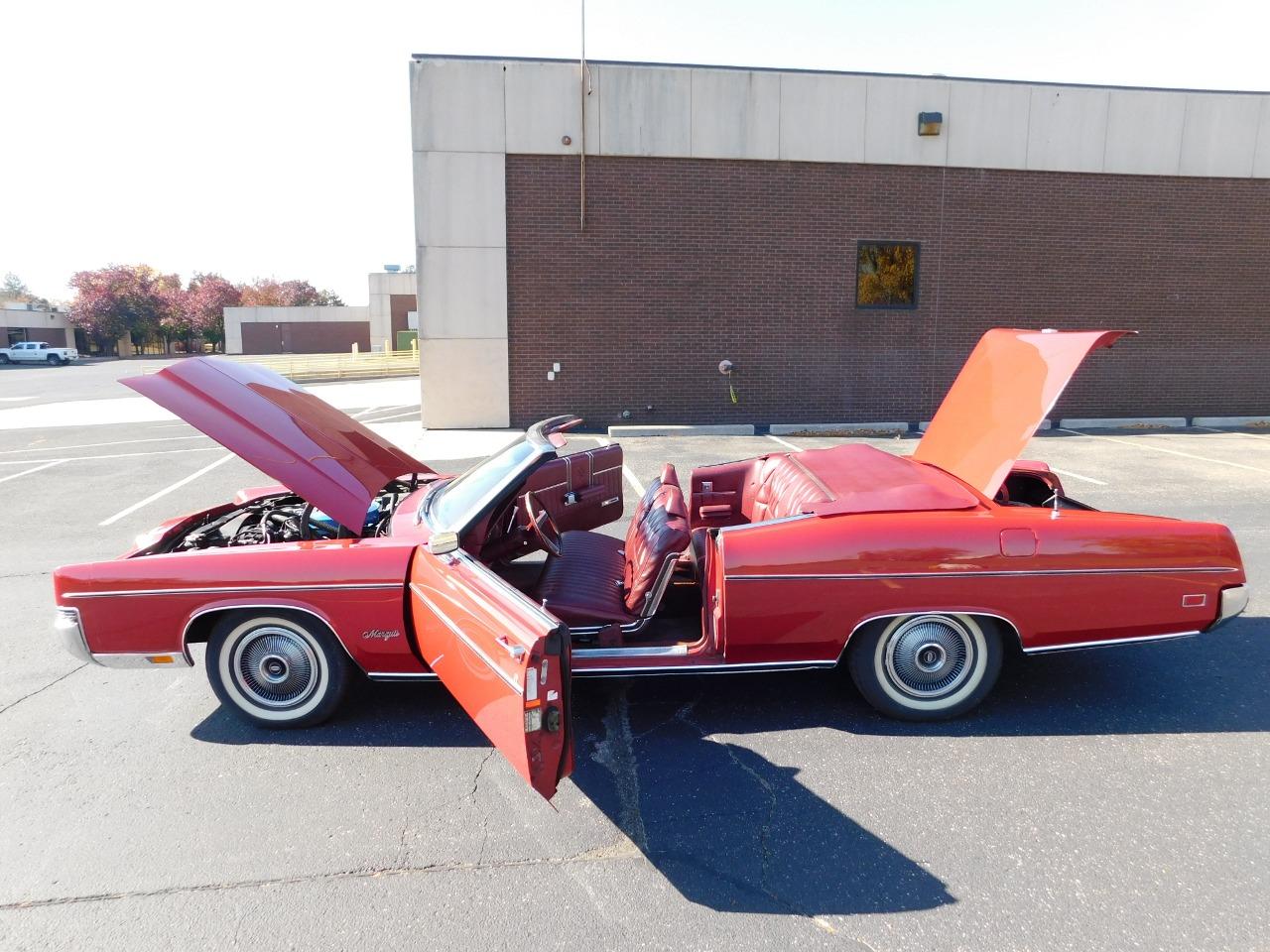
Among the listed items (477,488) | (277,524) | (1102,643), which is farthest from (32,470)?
(1102,643)

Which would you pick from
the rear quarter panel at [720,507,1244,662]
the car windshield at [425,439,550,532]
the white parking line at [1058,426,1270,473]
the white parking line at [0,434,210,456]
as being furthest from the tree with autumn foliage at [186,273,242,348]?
the rear quarter panel at [720,507,1244,662]

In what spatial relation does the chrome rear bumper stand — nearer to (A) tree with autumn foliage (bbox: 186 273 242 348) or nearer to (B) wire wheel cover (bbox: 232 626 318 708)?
(B) wire wheel cover (bbox: 232 626 318 708)

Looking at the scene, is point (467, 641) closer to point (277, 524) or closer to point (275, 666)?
point (275, 666)

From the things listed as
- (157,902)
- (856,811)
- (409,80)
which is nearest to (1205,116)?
(409,80)

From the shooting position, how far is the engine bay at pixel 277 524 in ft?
13.5

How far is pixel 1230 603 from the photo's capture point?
12.1 feet

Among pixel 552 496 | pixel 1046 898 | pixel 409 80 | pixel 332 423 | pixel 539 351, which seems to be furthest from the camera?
pixel 539 351

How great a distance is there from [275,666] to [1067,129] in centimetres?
1525

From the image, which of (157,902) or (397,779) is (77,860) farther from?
(397,779)

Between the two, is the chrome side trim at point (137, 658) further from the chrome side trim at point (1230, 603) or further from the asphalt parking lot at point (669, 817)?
the chrome side trim at point (1230, 603)

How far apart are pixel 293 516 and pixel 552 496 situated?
1454 millimetres

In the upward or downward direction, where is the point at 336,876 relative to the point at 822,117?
downward

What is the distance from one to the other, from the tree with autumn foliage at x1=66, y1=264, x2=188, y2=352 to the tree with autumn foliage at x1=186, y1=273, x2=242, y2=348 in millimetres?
853

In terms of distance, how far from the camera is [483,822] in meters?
3.11
